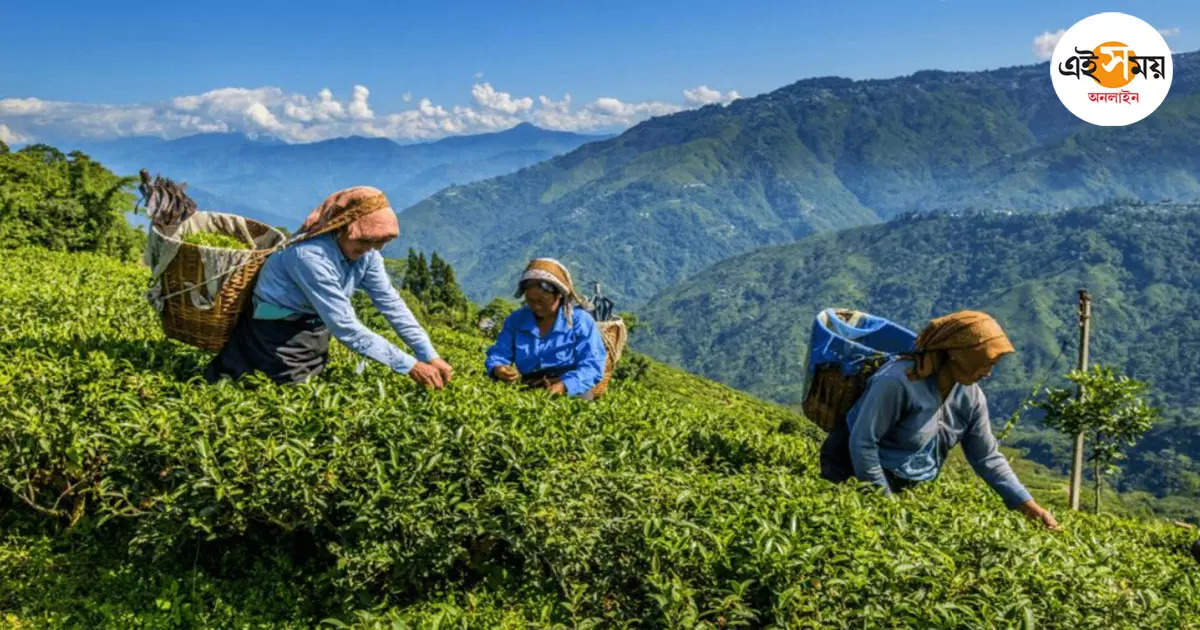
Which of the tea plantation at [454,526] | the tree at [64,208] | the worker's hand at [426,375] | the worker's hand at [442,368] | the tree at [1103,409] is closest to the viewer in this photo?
the tea plantation at [454,526]

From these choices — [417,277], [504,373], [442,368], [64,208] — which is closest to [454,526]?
[442,368]

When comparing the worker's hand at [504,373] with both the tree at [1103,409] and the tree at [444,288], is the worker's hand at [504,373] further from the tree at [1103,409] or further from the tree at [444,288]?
the tree at [444,288]

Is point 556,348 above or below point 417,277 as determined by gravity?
above

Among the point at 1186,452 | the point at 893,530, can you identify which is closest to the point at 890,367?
the point at 893,530

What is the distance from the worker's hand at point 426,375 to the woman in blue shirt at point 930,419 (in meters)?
2.43

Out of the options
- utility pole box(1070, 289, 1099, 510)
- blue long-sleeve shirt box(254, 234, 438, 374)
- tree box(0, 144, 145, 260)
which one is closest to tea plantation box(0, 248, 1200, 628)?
blue long-sleeve shirt box(254, 234, 438, 374)

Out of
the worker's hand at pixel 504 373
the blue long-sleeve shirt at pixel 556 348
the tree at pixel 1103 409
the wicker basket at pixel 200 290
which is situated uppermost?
the wicker basket at pixel 200 290

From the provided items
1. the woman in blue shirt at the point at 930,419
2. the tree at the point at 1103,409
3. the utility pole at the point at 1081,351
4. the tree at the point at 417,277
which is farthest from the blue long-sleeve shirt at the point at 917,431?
the tree at the point at 417,277

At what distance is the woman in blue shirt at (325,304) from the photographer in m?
4.37

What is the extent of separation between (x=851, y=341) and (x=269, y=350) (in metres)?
3.54

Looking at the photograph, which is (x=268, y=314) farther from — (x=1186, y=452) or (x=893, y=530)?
(x=1186, y=452)

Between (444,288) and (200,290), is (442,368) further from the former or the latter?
(444,288)

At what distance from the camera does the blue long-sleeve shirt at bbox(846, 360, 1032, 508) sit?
414 cm

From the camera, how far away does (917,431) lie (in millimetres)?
4273
